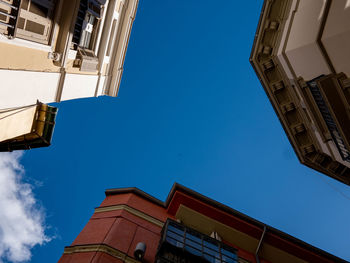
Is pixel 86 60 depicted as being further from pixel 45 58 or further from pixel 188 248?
pixel 188 248

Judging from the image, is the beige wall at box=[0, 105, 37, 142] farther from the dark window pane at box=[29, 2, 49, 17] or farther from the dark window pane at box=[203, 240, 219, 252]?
the dark window pane at box=[203, 240, 219, 252]

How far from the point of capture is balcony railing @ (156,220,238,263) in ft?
29.1

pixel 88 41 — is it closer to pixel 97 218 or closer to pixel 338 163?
pixel 97 218

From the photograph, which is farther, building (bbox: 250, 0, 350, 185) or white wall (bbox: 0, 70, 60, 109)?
building (bbox: 250, 0, 350, 185)

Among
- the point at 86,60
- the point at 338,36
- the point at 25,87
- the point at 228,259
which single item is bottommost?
the point at 228,259

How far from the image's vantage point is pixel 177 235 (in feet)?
32.1

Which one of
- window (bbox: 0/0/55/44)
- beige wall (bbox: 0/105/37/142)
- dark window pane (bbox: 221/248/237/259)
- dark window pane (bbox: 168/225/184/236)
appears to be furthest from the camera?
dark window pane (bbox: 221/248/237/259)

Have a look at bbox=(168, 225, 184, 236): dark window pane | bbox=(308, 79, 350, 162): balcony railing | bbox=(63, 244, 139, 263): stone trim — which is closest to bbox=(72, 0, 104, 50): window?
bbox=(63, 244, 139, 263): stone trim

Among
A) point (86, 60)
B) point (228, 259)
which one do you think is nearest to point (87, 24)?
point (86, 60)

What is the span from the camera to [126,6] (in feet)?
49.8

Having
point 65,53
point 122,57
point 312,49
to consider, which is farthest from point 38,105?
point 312,49

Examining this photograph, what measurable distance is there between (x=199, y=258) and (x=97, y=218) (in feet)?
14.6

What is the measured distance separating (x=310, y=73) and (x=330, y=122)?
2.69 meters

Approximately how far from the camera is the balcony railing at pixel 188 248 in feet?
29.1
